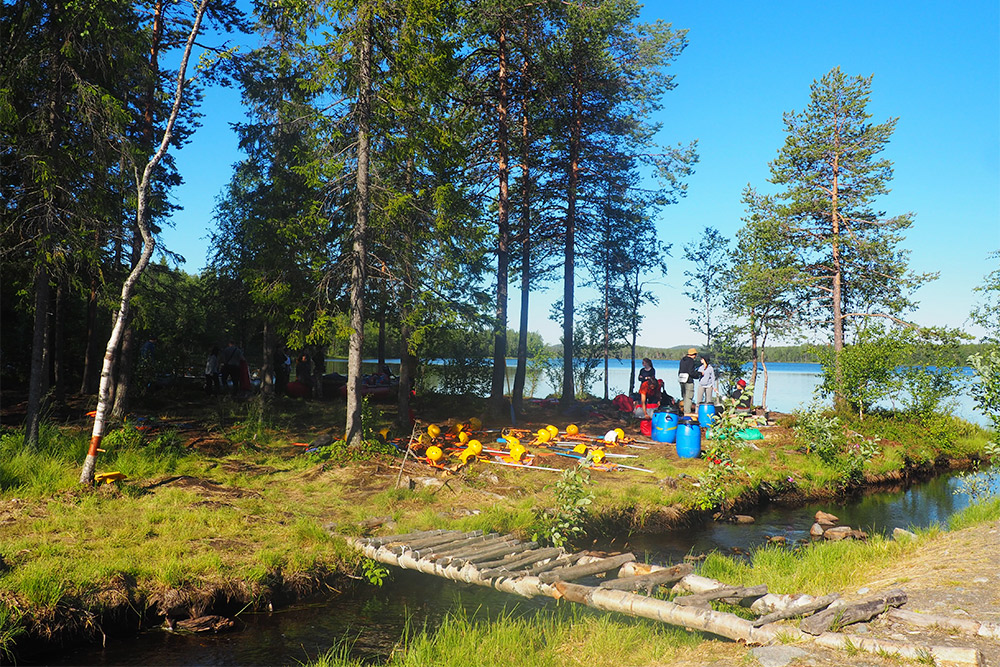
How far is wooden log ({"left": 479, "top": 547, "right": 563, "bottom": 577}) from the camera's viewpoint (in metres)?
7.40

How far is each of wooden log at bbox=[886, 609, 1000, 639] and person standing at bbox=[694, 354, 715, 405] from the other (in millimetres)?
11213

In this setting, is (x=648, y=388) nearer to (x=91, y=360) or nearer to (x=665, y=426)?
(x=665, y=426)

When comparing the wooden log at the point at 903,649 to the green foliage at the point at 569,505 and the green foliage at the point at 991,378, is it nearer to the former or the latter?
the green foliage at the point at 569,505

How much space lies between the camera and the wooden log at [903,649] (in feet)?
15.3

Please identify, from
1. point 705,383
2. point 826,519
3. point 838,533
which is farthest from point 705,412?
point 838,533

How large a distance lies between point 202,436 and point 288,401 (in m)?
5.52

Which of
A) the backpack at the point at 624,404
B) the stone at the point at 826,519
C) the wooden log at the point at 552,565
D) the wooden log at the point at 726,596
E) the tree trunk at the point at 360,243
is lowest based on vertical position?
the stone at the point at 826,519

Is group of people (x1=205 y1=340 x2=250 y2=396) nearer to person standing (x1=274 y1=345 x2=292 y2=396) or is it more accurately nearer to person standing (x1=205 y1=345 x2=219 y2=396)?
person standing (x1=205 y1=345 x2=219 y2=396)

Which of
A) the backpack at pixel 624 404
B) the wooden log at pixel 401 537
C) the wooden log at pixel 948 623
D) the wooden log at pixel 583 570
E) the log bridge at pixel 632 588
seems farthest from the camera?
the backpack at pixel 624 404

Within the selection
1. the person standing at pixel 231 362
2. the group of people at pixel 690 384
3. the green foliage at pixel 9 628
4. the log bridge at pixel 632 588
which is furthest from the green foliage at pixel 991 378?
the person standing at pixel 231 362

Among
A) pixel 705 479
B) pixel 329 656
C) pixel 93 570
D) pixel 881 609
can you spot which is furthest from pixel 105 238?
pixel 881 609

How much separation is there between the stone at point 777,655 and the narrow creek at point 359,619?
277cm

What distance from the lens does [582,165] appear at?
20750mm

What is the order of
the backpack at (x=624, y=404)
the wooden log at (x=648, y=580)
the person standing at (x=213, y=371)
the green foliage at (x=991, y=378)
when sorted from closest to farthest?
the wooden log at (x=648, y=580) < the green foliage at (x=991, y=378) < the person standing at (x=213, y=371) < the backpack at (x=624, y=404)
